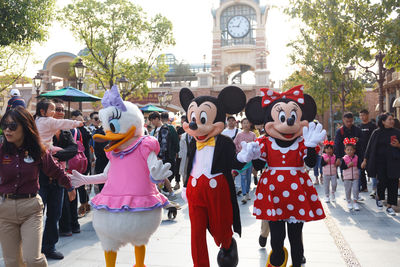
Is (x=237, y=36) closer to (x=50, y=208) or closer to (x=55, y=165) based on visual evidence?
(x=50, y=208)

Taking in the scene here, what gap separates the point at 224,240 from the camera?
3.52m

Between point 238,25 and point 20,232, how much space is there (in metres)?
35.9

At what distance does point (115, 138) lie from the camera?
135 inches

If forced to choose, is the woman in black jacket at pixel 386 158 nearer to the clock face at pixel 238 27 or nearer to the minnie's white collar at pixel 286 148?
the minnie's white collar at pixel 286 148

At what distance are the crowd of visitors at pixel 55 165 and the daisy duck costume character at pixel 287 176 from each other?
350mm

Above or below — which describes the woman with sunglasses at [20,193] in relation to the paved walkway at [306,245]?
above

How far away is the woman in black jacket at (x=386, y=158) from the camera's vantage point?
21.2 ft

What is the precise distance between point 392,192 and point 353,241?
2173 mm

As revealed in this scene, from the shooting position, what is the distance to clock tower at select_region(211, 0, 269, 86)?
35375 millimetres

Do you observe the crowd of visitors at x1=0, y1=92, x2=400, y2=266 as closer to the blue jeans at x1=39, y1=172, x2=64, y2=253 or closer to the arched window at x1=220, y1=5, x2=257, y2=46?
the blue jeans at x1=39, y1=172, x2=64, y2=253

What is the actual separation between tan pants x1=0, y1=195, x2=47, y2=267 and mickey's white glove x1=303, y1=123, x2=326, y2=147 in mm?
2525

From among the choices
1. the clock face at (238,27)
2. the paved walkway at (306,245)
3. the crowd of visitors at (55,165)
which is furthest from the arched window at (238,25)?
the paved walkway at (306,245)

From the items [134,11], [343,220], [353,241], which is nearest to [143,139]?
[353,241]

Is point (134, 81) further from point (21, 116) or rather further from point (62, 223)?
point (21, 116)
